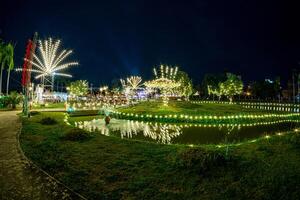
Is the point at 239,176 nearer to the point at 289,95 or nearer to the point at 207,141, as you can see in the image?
the point at 207,141

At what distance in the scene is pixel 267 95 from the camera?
3752 inches

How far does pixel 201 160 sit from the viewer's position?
955 cm

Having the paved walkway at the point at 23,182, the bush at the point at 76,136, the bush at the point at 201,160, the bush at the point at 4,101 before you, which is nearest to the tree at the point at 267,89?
the bush at the point at 4,101

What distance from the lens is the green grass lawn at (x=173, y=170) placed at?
777 centimetres

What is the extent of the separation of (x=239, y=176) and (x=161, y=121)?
18.2m

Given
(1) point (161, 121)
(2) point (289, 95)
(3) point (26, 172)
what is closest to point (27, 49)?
(1) point (161, 121)

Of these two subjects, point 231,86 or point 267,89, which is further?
point 267,89

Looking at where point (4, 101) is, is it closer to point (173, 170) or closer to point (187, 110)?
point (187, 110)

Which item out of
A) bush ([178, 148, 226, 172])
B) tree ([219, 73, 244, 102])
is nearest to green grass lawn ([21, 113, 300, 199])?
bush ([178, 148, 226, 172])

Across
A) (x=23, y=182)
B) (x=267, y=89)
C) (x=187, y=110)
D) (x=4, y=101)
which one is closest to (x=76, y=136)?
(x=23, y=182)

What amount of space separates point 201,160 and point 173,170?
0.97m

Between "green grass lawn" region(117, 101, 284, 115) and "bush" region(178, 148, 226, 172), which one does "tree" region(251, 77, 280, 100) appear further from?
"bush" region(178, 148, 226, 172)

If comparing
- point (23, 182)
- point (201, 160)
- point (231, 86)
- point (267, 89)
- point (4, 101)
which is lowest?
point (23, 182)

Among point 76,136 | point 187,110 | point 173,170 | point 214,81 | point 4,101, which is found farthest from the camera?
point 214,81
